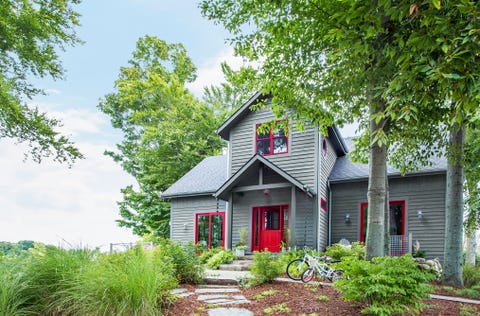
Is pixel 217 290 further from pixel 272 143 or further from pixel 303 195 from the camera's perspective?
pixel 272 143

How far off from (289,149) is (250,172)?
1.66 meters

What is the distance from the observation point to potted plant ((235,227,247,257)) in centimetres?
1354

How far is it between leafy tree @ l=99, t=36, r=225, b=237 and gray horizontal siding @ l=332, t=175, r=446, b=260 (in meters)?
11.5

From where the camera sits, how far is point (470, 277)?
10.2 metres

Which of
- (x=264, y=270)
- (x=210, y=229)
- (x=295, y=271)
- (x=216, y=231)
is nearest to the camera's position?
(x=264, y=270)

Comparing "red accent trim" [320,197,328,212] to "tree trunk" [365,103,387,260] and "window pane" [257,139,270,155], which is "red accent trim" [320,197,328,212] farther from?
"tree trunk" [365,103,387,260]

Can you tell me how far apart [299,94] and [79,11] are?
12733 millimetres

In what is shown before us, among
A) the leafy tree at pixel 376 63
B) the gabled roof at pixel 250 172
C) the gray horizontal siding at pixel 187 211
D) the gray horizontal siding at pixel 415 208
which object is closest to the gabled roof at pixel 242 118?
the gray horizontal siding at pixel 415 208

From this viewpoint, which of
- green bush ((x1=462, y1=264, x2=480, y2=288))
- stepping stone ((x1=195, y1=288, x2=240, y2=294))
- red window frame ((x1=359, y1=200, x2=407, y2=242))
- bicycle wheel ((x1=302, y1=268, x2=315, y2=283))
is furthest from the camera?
red window frame ((x1=359, y1=200, x2=407, y2=242))

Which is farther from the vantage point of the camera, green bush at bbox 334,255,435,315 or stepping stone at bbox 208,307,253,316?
stepping stone at bbox 208,307,253,316

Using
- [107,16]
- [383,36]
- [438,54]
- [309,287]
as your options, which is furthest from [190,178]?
[438,54]

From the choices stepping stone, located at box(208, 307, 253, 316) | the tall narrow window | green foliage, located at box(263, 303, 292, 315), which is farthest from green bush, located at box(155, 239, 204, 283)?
the tall narrow window

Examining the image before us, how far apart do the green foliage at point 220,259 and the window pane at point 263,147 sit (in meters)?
4.03

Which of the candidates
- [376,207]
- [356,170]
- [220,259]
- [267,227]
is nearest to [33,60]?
[220,259]
